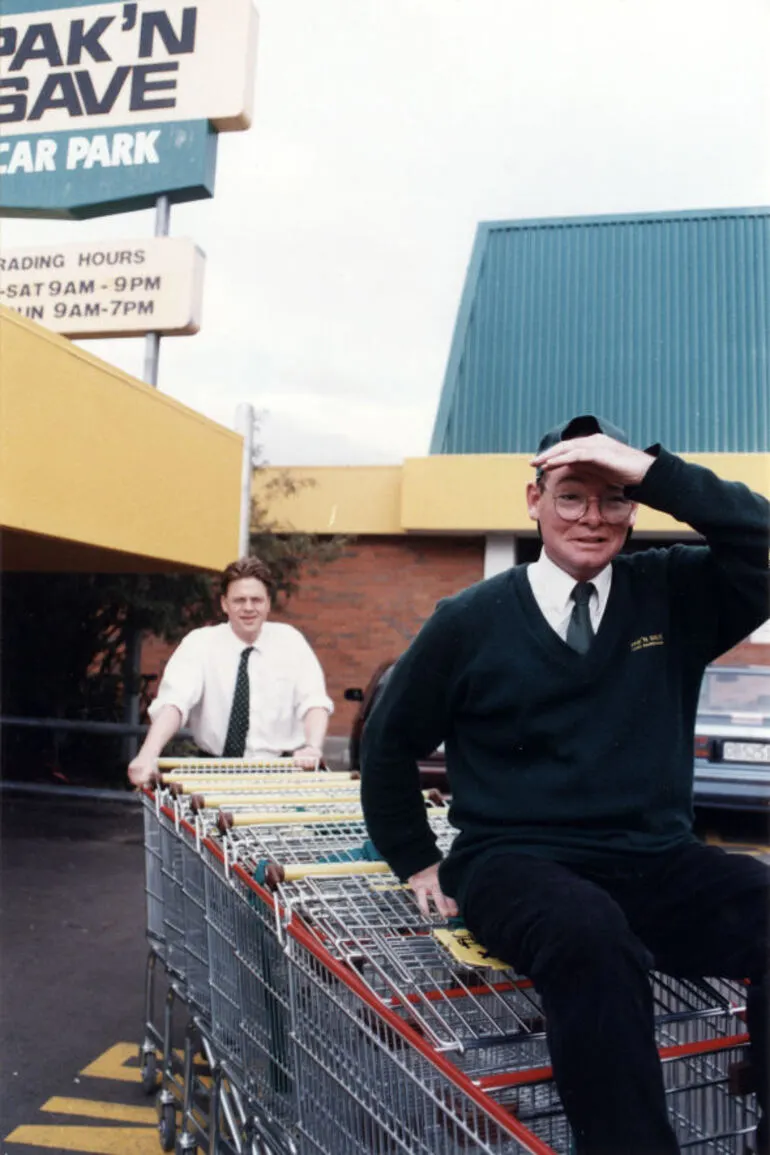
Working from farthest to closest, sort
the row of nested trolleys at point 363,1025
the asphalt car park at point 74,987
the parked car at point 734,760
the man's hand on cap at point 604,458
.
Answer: the parked car at point 734,760 < the asphalt car park at point 74,987 < the man's hand on cap at point 604,458 < the row of nested trolleys at point 363,1025

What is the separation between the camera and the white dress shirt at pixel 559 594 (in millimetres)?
2229

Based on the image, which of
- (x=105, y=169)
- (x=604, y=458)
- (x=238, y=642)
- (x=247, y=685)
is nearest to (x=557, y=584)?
(x=604, y=458)

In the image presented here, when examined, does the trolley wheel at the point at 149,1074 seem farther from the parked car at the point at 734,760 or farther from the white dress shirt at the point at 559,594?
the parked car at the point at 734,760

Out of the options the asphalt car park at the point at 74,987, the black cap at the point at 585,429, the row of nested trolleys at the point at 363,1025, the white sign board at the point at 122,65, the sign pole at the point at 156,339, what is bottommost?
the asphalt car park at the point at 74,987

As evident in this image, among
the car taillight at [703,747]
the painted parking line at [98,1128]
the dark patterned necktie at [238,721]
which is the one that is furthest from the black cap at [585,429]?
the car taillight at [703,747]

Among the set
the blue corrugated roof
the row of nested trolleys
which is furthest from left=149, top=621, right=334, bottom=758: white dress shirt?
the blue corrugated roof

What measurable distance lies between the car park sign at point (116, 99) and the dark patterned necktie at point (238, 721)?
21.5 feet

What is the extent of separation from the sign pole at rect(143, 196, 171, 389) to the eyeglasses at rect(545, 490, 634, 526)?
291 inches

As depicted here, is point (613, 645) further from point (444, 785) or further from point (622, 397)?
point (622, 397)

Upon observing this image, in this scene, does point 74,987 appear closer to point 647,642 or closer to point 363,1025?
point 363,1025

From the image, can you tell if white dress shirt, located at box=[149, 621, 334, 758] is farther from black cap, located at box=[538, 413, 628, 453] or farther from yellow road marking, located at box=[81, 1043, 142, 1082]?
black cap, located at box=[538, 413, 628, 453]

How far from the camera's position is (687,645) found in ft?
7.61

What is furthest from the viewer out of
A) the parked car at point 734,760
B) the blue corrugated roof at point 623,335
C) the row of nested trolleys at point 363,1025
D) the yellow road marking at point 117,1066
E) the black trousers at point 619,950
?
the blue corrugated roof at point 623,335

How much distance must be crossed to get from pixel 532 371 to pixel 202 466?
8.92 m
